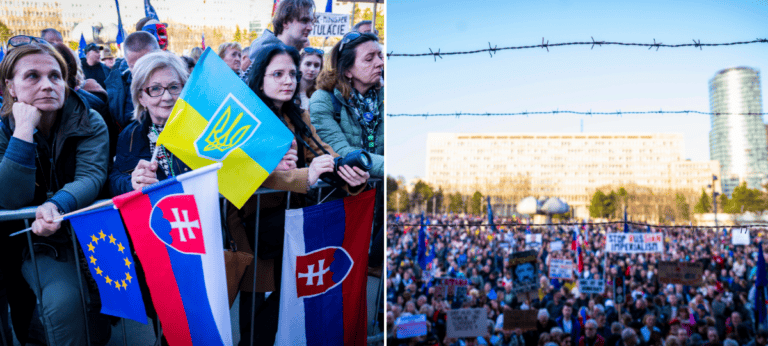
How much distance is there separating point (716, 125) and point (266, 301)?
75.7 meters

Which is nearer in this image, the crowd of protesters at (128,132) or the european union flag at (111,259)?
the european union flag at (111,259)

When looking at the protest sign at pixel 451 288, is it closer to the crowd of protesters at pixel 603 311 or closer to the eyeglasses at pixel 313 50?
the crowd of protesters at pixel 603 311

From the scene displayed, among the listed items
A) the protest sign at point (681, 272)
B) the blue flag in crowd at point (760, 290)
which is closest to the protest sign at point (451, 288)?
the protest sign at point (681, 272)

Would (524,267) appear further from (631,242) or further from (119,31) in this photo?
(119,31)

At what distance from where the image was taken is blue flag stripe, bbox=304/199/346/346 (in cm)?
266

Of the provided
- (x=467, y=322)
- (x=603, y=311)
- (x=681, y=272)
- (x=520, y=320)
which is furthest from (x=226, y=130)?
(x=681, y=272)

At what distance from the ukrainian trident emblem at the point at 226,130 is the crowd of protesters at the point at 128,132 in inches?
12.1

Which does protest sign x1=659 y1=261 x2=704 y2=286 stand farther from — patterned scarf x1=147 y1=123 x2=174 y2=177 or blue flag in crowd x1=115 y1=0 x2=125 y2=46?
blue flag in crowd x1=115 y1=0 x2=125 y2=46

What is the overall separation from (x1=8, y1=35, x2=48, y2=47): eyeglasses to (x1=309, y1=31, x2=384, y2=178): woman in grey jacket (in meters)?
1.28

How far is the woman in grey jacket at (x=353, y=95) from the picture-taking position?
9.91 feet

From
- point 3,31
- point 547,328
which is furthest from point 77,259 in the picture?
point 547,328

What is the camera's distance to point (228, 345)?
2.22 m

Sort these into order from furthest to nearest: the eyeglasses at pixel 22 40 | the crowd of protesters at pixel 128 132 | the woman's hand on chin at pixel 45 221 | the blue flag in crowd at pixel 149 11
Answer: the blue flag in crowd at pixel 149 11 → the eyeglasses at pixel 22 40 → the crowd of protesters at pixel 128 132 → the woman's hand on chin at pixel 45 221

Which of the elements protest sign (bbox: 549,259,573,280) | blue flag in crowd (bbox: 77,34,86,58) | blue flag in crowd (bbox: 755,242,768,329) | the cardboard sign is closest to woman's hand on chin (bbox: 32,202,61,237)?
blue flag in crowd (bbox: 77,34,86,58)
